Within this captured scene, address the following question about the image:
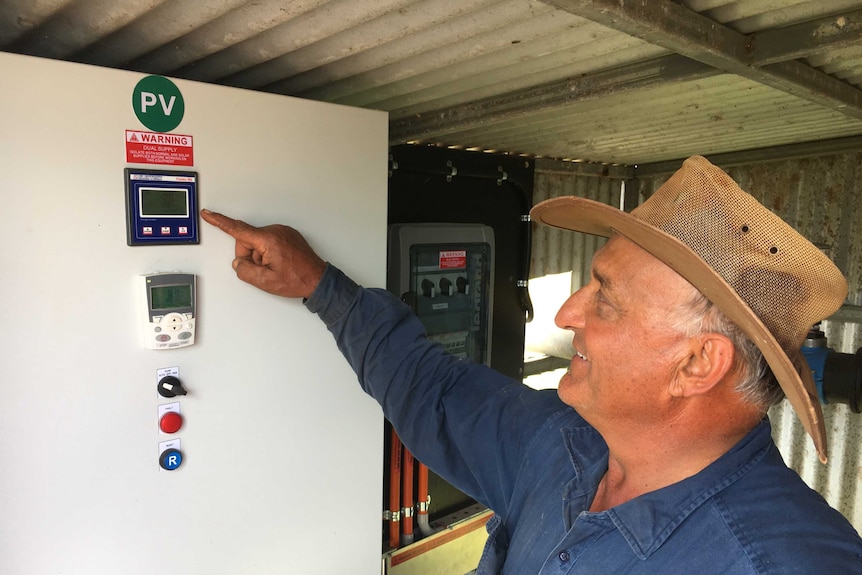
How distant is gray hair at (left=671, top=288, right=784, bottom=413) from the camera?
0.92m

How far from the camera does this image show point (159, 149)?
1190mm

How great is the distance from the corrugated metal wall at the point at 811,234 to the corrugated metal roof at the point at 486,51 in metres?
0.75

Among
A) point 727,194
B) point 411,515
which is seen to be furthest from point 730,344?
point 411,515

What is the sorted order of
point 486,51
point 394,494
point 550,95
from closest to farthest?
point 486,51 → point 550,95 → point 394,494

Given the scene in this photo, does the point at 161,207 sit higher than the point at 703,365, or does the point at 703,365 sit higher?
the point at 161,207

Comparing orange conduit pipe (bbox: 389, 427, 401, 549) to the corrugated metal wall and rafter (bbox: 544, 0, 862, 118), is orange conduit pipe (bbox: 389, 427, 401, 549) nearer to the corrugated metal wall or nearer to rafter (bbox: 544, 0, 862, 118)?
the corrugated metal wall

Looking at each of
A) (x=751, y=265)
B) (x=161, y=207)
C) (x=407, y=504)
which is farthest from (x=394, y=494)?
(x=751, y=265)

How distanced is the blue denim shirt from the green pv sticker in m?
0.45

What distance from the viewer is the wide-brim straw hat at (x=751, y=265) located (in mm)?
868

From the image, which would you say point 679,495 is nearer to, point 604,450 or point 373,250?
point 604,450

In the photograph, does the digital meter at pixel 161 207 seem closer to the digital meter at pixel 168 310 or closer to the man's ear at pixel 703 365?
the digital meter at pixel 168 310

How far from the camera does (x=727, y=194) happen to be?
908 millimetres

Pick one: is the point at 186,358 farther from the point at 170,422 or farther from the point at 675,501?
the point at 675,501

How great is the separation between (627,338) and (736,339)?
16 cm
